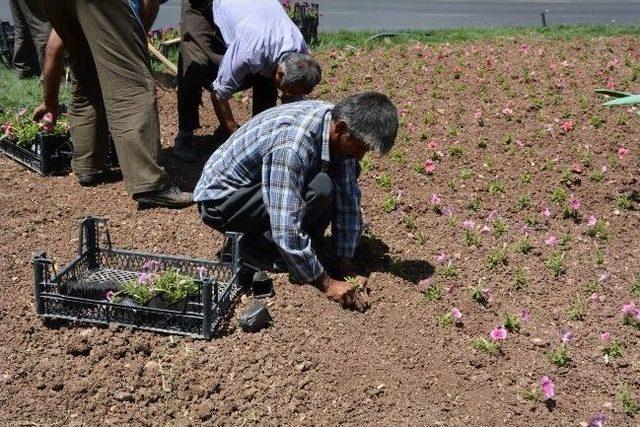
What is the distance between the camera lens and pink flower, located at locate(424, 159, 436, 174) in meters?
5.20

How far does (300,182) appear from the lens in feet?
11.3

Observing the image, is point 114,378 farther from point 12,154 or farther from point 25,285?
point 12,154

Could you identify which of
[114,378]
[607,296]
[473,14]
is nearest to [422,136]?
[607,296]

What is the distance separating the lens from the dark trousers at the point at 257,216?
3.60 metres

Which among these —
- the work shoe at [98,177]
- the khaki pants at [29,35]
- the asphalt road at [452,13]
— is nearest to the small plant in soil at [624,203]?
the work shoe at [98,177]

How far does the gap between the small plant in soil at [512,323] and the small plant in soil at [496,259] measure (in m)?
0.56

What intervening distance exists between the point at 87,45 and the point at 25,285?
1608 millimetres

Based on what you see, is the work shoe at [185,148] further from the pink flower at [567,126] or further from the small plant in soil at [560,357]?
the small plant in soil at [560,357]

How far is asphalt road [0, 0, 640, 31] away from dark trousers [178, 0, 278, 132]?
6.26m

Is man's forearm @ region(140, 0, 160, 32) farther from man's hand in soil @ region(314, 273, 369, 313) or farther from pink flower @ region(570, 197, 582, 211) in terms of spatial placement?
pink flower @ region(570, 197, 582, 211)

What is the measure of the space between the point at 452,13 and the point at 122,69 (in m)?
11.2

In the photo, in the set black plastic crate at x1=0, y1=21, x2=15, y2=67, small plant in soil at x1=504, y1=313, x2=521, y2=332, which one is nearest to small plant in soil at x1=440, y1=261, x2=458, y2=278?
small plant in soil at x1=504, y1=313, x2=521, y2=332

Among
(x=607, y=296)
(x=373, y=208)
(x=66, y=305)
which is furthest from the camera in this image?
(x=373, y=208)

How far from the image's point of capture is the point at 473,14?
47.1 ft
